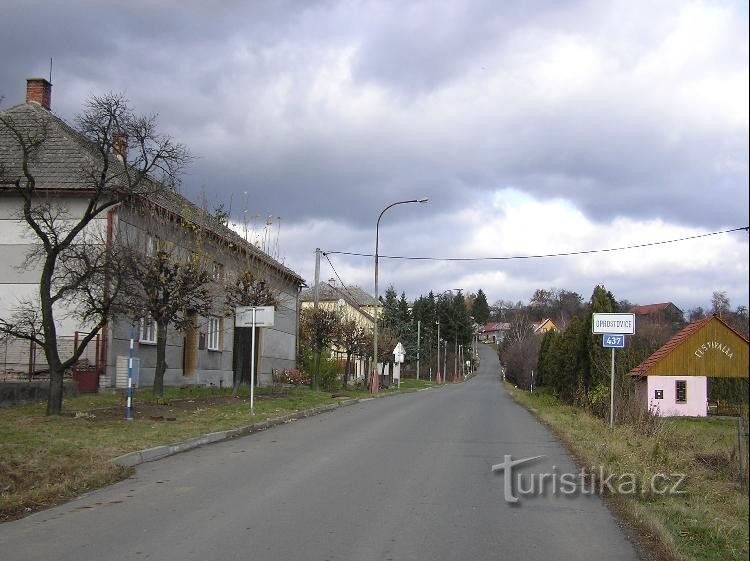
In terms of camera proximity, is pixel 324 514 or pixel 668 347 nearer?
pixel 324 514

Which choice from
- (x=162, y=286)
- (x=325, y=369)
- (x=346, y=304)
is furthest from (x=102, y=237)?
(x=346, y=304)

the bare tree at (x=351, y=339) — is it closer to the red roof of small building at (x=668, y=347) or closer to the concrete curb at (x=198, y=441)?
the red roof of small building at (x=668, y=347)

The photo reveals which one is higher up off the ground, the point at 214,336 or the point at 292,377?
the point at 214,336

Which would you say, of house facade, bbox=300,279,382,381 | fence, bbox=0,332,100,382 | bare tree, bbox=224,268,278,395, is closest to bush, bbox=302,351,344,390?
house facade, bbox=300,279,382,381

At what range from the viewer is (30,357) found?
21031mm

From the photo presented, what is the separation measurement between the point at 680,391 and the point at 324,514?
27.1 metres

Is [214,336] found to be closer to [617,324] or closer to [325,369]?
[325,369]

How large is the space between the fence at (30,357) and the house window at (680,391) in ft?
75.8

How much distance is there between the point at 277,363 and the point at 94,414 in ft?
78.1

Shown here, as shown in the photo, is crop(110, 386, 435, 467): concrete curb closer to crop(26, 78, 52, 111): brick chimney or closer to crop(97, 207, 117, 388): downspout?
crop(97, 207, 117, 388): downspout

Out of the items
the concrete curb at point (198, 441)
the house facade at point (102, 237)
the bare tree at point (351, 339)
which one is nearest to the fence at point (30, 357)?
the house facade at point (102, 237)

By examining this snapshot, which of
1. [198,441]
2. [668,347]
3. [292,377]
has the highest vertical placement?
[668,347]

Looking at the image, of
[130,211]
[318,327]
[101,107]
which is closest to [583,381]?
[318,327]

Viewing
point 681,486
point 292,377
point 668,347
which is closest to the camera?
point 681,486
